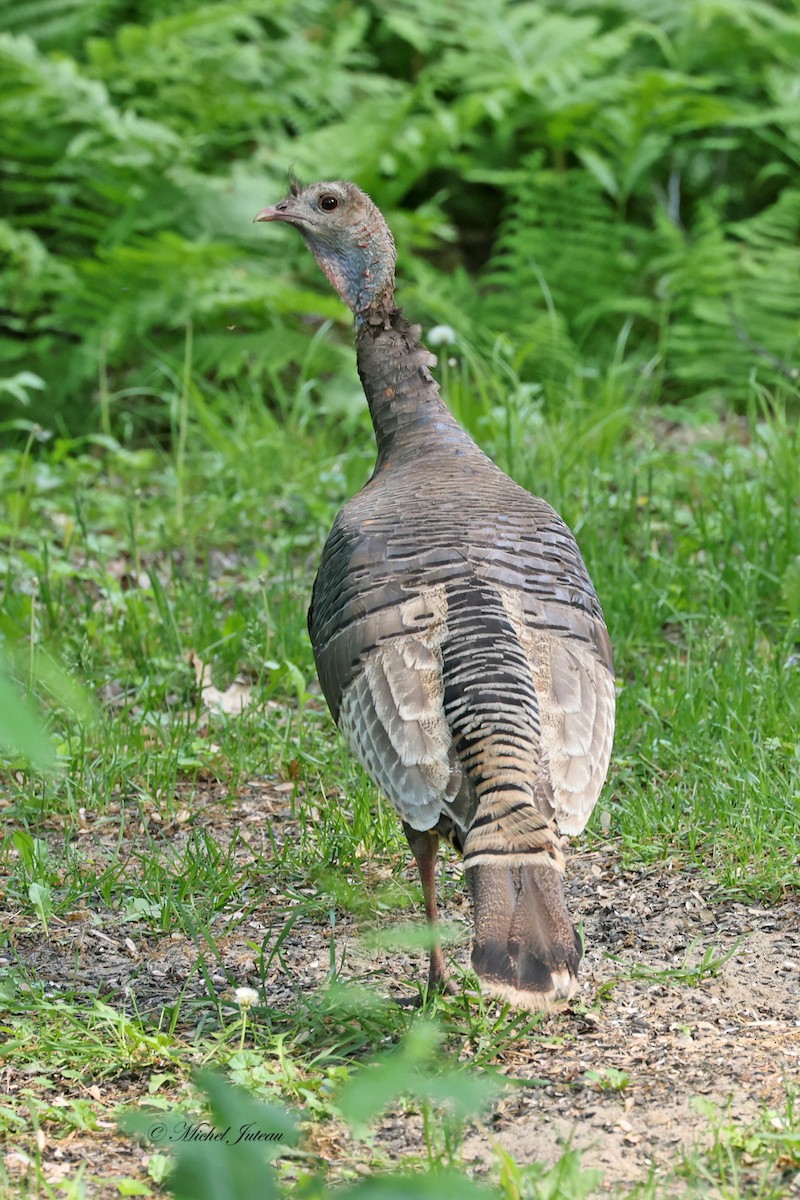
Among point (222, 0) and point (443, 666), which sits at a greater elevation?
point (222, 0)

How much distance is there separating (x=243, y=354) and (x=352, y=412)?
1048 millimetres

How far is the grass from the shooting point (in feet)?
10.8

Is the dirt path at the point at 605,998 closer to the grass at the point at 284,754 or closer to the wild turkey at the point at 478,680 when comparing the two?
the grass at the point at 284,754

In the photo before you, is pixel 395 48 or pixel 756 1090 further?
pixel 395 48

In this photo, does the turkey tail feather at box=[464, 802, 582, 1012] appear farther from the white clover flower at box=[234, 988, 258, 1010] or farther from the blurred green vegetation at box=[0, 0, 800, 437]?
the blurred green vegetation at box=[0, 0, 800, 437]

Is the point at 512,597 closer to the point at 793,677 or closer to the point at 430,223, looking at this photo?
the point at 793,677

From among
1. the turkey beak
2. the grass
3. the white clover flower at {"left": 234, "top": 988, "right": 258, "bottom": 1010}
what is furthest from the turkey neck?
the white clover flower at {"left": 234, "top": 988, "right": 258, "bottom": 1010}

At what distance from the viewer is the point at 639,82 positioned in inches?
368

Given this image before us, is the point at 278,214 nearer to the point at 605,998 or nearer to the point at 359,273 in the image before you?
the point at 359,273

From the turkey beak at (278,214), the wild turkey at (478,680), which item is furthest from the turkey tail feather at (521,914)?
the turkey beak at (278,214)

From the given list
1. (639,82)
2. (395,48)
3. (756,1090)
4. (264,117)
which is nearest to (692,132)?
(639,82)

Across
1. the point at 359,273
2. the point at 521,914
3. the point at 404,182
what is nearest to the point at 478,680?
the point at 521,914

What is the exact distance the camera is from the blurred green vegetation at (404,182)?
8695 mm

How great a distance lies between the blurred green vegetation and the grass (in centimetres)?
86
